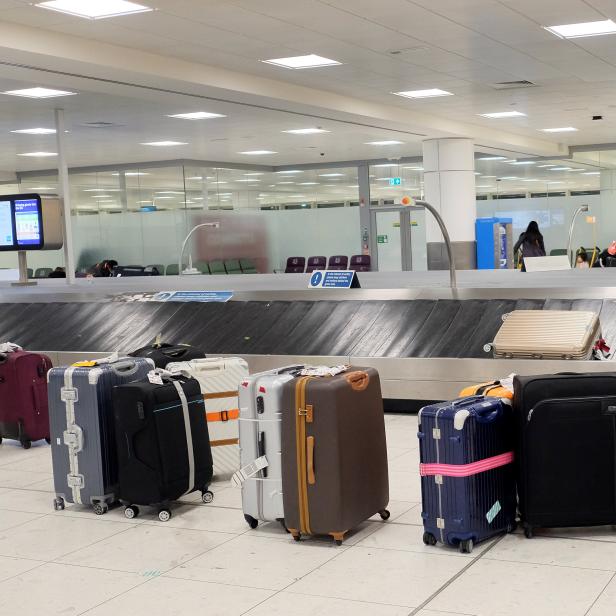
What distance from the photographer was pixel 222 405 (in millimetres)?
6672

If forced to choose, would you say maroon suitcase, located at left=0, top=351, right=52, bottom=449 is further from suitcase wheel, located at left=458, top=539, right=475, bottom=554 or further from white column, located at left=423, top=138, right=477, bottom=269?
white column, located at left=423, top=138, right=477, bottom=269

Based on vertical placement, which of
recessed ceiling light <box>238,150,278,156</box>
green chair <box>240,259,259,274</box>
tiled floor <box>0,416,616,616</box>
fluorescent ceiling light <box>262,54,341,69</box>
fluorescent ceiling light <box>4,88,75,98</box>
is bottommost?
tiled floor <box>0,416,616,616</box>

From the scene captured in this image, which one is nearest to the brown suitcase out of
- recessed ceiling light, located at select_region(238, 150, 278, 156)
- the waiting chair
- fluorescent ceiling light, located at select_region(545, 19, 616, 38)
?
fluorescent ceiling light, located at select_region(545, 19, 616, 38)

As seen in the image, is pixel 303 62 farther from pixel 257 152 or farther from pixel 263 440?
pixel 257 152

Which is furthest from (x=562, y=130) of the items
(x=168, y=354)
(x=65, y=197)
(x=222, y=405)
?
(x=222, y=405)

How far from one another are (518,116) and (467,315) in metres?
11.9

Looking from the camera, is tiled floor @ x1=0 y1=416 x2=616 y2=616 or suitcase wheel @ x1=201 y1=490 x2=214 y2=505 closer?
tiled floor @ x1=0 y1=416 x2=616 y2=616

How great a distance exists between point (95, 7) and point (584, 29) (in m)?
5.85

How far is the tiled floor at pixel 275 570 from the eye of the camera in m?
4.14

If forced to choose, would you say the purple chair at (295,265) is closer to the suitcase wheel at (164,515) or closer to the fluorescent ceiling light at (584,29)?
the fluorescent ceiling light at (584,29)

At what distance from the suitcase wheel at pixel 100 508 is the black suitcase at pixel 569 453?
8.38 feet

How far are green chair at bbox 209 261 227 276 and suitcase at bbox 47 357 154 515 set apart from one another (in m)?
21.9

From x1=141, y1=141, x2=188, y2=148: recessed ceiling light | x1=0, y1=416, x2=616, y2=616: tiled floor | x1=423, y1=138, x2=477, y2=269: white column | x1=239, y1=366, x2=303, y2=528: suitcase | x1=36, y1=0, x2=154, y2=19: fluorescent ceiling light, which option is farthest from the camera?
x1=141, y1=141, x2=188, y2=148: recessed ceiling light

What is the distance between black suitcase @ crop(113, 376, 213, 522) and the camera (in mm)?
5566
